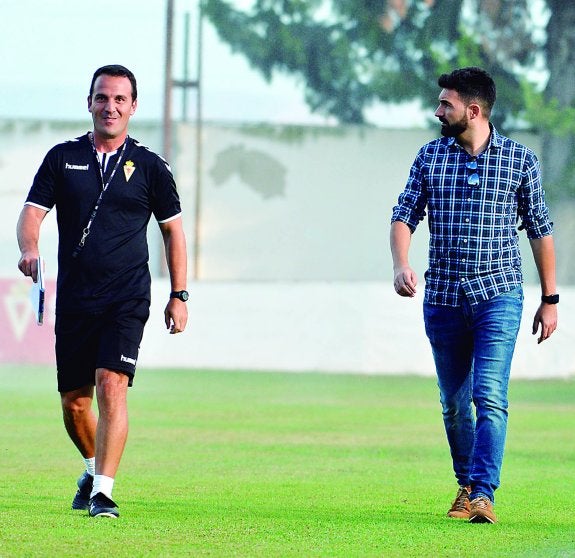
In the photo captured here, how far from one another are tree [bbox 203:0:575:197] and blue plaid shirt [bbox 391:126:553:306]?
94.6 ft

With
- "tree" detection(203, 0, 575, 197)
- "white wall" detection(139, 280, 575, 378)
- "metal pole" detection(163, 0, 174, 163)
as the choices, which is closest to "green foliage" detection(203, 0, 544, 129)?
"tree" detection(203, 0, 575, 197)

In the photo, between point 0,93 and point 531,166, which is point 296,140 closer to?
point 0,93

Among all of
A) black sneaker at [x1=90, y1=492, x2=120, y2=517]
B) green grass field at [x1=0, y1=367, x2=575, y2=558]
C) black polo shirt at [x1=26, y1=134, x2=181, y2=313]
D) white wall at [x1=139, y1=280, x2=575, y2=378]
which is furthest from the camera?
white wall at [x1=139, y1=280, x2=575, y2=378]

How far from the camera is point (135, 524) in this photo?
7.38 meters

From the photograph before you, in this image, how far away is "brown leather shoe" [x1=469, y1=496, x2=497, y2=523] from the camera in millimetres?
7605

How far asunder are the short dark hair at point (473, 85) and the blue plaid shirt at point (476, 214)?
6.7 inches

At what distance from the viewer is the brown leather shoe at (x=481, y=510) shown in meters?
7.61

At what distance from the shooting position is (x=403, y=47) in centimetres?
3872

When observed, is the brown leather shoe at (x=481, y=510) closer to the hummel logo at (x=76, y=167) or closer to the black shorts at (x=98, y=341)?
the black shorts at (x=98, y=341)

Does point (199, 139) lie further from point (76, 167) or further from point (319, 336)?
point (76, 167)

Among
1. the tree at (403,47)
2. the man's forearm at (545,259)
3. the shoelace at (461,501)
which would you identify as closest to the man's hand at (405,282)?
the man's forearm at (545,259)

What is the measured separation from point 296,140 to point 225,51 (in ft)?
8.35

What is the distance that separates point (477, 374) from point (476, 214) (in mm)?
736

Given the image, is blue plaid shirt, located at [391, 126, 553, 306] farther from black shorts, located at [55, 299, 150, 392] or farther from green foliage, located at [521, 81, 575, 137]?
green foliage, located at [521, 81, 575, 137]
